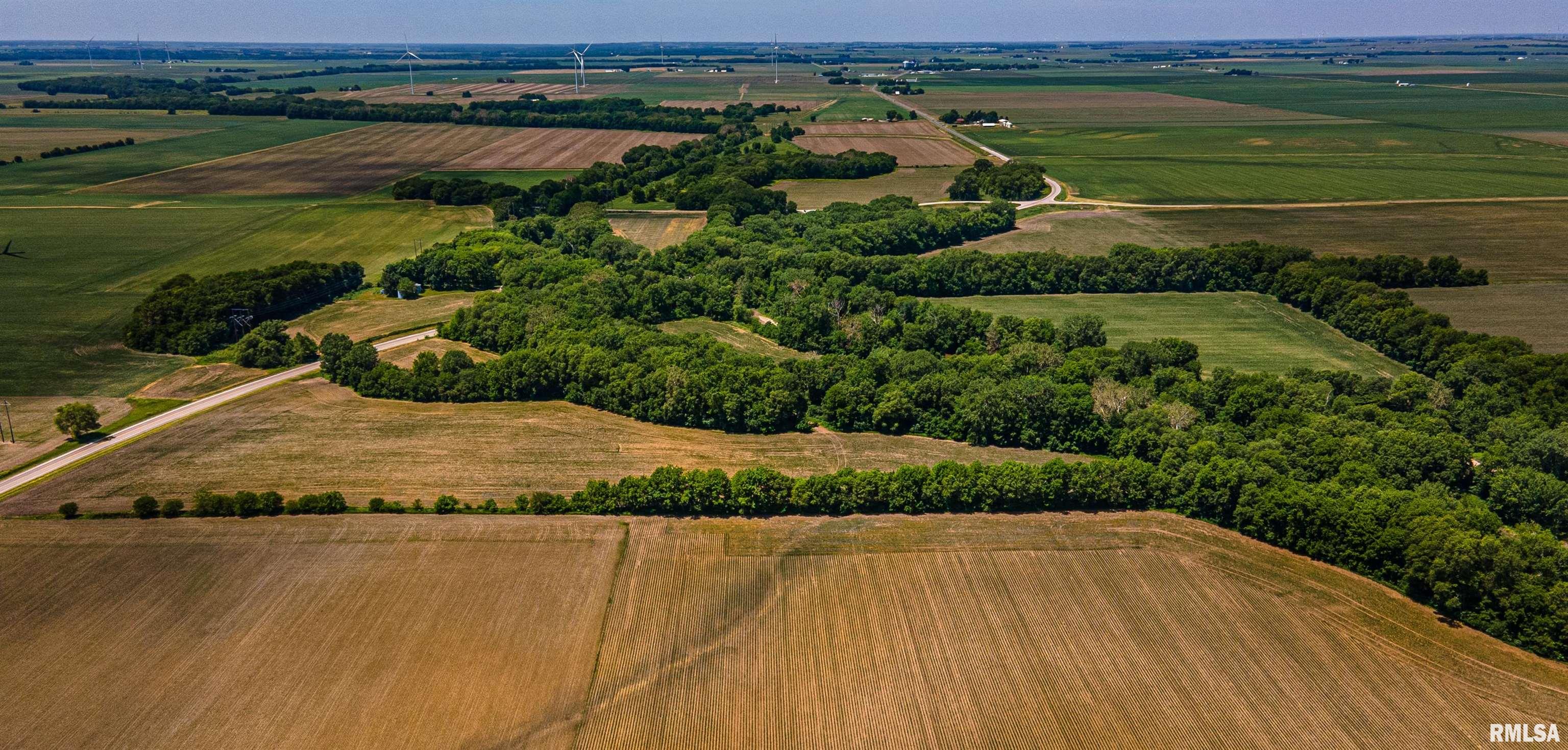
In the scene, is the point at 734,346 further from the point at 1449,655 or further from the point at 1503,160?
the point at 1503,160

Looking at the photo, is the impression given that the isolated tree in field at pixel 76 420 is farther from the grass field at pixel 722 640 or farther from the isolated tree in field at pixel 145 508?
the isolated tree in field at pixel 145 508

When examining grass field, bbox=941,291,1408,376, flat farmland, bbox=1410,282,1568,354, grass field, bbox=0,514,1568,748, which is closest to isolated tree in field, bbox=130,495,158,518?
grass field, bbox=0,514,1568,748

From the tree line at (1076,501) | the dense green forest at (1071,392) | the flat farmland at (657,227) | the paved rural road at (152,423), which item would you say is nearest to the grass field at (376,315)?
the dense green forest at (1071,392)

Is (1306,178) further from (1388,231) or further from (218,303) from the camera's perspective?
(218,303)

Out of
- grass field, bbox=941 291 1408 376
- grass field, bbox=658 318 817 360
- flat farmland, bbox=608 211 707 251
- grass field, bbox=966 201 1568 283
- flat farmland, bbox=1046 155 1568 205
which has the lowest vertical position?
grass field, bbox=658 318 817 360

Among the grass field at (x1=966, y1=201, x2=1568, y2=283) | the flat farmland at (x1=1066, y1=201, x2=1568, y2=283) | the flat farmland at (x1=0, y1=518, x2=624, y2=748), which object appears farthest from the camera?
the grass field at (x1=966, y1=201, x2=1568, y2=283)

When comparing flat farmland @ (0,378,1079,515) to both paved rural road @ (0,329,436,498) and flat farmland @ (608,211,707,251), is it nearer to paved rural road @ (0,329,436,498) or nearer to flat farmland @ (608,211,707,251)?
paved rural road @ (0,329,436,498)
